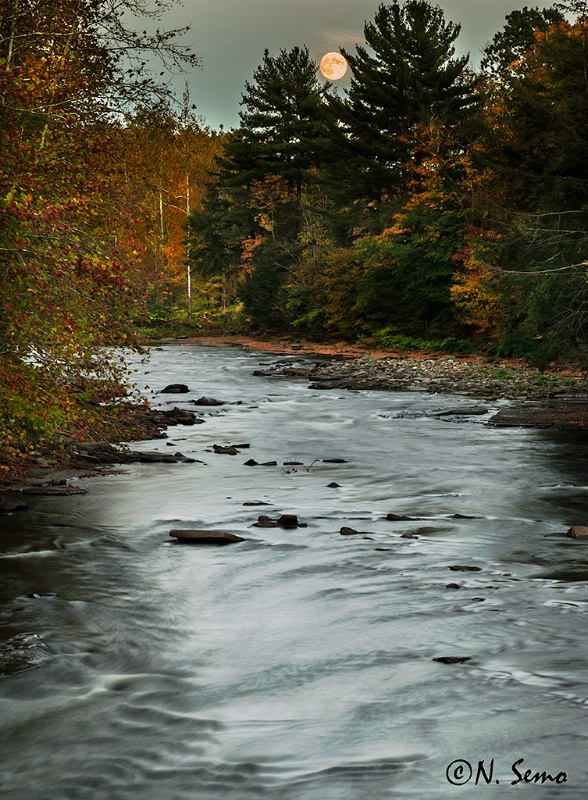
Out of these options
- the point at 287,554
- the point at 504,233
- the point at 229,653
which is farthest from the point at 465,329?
the point at 229,653

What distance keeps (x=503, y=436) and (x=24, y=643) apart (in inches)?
613

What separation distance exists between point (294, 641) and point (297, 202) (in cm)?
5993

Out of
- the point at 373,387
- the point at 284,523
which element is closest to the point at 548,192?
the point at 373,387

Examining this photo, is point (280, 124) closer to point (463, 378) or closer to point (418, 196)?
point (418, 196)

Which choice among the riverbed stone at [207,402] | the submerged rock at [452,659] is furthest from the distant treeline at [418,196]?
the submerged rock at [452,659]

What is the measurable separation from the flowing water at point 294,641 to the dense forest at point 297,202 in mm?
2300

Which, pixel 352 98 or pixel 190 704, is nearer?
pixel 190 704

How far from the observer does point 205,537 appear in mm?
12672

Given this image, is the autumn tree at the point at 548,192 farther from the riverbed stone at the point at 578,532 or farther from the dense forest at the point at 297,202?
the riverbed stone at the point at 578,532

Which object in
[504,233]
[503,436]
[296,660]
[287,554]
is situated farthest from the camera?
[504,233]

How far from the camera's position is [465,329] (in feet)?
159

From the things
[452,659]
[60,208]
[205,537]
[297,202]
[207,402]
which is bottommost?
[452,659]

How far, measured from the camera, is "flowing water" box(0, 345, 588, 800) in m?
6.54

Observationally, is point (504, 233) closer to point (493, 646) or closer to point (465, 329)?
point (465, 329)
